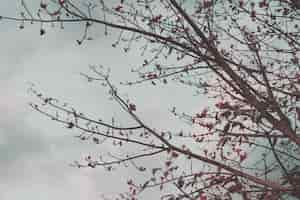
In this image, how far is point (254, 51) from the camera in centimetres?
629

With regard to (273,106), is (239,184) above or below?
below

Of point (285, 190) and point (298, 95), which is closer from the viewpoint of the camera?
point (285, 190)

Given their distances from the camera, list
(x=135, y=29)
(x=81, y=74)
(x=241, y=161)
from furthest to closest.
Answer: (x=81, y=74)
(x=241, y=161)
(x=135, y=29)

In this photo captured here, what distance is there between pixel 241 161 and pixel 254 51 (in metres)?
1.54

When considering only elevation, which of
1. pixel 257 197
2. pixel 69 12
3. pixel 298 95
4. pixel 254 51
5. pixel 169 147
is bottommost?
pixel 257 197

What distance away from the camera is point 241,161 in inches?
262

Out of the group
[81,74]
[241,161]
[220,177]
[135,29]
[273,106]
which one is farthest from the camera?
[81,74]

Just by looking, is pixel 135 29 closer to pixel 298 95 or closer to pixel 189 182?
pixel 189 182

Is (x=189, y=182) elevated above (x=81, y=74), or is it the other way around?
(x=81, y=74)

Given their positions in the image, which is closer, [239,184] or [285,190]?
[285,190]

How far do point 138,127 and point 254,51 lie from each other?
1824mm

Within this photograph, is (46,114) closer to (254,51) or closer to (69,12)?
(69,12)

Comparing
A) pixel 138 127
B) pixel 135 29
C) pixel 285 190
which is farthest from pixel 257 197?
pixel 135 29

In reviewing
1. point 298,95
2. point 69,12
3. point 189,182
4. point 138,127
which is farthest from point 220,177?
point 69,12
